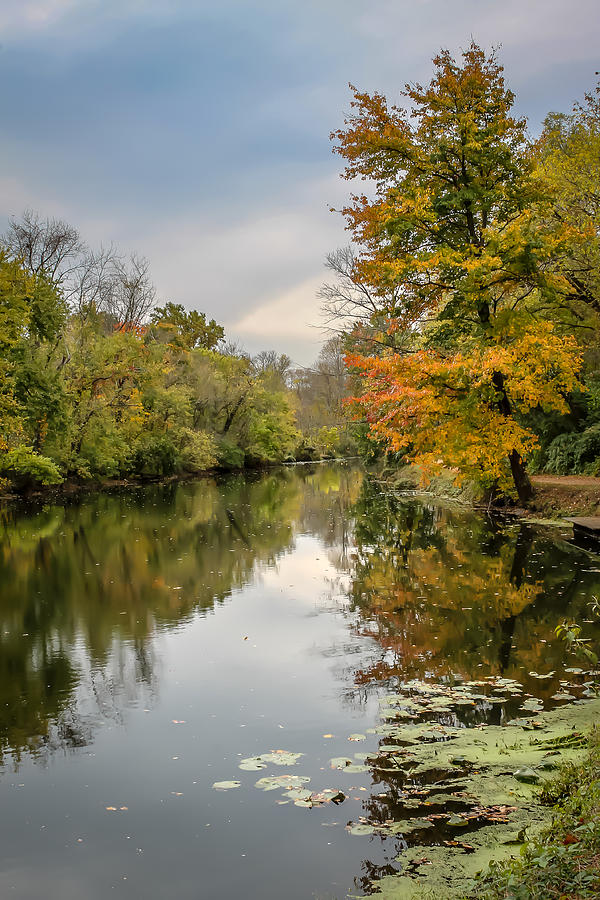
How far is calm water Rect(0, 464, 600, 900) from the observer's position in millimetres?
4758

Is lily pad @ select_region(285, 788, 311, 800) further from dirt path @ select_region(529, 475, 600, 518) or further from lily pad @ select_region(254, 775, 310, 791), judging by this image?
dirt path @ select_region(529, 475, 600, 518)

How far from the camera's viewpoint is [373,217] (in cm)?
1784

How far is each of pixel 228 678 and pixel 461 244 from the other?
12.6 meters

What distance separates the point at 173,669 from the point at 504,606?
200 inches

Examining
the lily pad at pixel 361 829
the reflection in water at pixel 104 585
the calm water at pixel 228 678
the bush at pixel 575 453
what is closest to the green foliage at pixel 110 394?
the reflection in water at pixel 104 585

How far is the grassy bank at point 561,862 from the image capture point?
10.7 feet

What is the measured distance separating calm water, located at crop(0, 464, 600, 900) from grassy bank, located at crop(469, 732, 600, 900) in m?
0.99

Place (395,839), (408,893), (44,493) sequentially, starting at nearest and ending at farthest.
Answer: (408,893) < (395,839) < (44,493)

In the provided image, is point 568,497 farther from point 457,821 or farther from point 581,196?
point 457,821

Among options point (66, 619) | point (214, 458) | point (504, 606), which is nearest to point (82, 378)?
point (214, 458)

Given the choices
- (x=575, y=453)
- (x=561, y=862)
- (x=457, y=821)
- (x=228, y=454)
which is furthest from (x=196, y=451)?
(x=561, y=862)

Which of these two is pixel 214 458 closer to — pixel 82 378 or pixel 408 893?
pixel 82 378

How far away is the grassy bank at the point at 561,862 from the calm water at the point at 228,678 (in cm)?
99

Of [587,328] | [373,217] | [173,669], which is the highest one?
[373,217]
